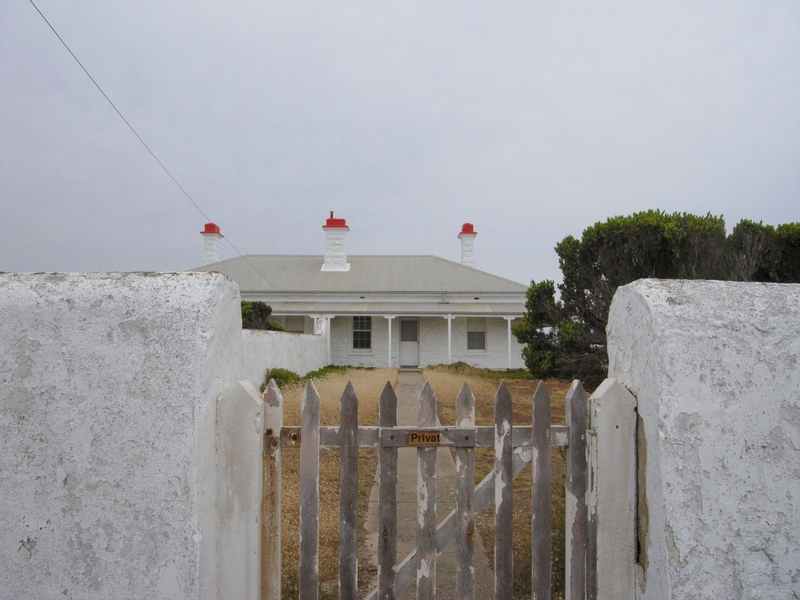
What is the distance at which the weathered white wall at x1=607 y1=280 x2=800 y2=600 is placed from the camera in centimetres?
204

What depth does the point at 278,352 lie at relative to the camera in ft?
40.9

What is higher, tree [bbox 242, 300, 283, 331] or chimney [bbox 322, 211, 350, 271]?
chimney [bbox 322, 211, 350, 271]

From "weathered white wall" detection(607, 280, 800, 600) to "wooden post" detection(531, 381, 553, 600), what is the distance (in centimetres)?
40

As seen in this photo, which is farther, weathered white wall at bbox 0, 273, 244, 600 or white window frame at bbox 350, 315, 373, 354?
white window frame at bbox 350, 315, 373, 354

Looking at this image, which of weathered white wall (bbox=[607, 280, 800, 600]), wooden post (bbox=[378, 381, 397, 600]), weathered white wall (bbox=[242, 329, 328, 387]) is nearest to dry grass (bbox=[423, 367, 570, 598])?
weathered white wall (bbox=[607, 280, 800, 600])

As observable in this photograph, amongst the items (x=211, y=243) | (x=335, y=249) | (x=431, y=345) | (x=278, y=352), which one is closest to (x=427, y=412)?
(x=278, y=352)

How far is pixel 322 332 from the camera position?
19.6 metres

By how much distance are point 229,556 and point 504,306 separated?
63.4ft

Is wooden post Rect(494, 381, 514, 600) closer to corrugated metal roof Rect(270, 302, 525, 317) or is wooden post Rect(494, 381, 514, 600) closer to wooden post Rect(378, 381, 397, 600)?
wooden post Rect(378, 381, 397, 600)

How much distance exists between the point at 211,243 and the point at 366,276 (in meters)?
8.18

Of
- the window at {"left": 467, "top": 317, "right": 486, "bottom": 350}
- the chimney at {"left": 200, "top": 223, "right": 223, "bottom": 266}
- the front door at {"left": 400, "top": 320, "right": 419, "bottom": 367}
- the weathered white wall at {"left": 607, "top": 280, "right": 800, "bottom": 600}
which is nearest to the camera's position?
the weathered white wall at {"left": 607, "top": 280, "right": 800, "bottom": 600}

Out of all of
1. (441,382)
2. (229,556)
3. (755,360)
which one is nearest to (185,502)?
(229,556)

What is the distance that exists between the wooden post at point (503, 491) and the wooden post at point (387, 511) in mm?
430

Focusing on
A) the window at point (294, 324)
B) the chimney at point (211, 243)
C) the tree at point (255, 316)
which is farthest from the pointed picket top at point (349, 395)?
the chimney at point (211, 243)
